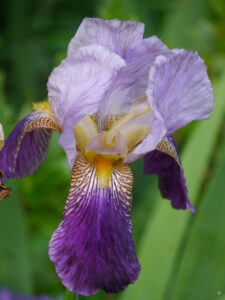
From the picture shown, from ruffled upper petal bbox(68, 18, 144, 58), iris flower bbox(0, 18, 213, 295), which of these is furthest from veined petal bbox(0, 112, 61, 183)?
ruffled upper petal bbox(68, 18, 144, 58)

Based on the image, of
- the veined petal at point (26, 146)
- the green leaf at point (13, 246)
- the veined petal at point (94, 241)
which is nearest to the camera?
the veined petal at point (94, 241)

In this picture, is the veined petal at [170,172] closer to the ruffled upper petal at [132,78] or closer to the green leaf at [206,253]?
the ruffled upper petal at [132,78]

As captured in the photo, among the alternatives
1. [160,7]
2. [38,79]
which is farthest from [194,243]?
[38,79]

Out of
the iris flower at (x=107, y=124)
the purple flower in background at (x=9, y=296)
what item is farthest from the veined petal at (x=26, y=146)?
the purple flower in background at (x=9, y=296)

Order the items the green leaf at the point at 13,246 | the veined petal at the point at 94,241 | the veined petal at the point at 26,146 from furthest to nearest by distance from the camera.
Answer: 1. the green leaf at the point at 13,246
2. the veined petal at the point at 26,146
3. the veined petal at the point at 94,241

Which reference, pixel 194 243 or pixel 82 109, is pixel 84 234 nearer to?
pixel 82 109

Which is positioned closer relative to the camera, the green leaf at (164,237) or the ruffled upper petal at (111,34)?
the ruffled upper petal at (111,34)

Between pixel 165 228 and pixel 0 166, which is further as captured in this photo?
pixel 165 228

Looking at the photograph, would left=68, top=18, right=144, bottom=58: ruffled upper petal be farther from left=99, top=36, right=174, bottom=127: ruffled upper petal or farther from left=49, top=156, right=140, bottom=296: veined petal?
left=49, top=156, right=140, bottom=296: veined petal
